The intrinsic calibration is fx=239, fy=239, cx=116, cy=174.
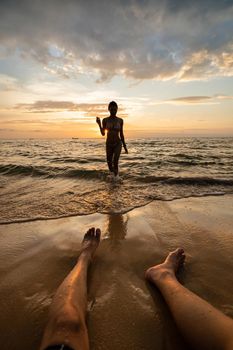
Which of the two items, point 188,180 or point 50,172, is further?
point 50,172

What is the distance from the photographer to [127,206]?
4.51 meters

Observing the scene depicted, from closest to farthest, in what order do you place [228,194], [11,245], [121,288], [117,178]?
[121,288], [11,245], [228,194], [117,178]

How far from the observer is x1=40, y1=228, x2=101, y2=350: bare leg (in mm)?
1285

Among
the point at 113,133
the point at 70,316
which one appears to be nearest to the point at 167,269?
the point at 70,316

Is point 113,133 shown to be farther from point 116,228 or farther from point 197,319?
point 197,319

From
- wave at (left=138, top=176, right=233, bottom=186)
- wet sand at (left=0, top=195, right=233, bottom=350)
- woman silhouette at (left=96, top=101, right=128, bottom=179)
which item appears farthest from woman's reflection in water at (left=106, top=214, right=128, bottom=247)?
woman silhouette at (left=96, top=101, right=128, bottom=179)

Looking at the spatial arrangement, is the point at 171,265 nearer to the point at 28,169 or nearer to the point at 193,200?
the point at 193,200

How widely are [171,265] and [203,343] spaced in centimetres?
93

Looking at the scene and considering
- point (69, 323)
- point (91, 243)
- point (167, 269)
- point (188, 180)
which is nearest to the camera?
point (69, 323)

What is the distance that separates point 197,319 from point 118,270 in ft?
3.26

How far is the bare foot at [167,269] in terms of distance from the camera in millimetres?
2090

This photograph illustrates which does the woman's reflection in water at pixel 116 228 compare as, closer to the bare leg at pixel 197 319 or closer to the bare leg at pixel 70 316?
the bare leg at pixel 70 316

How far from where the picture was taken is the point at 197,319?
147cm

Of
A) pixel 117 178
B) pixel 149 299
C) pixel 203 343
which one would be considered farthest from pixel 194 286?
pixel 117 178
